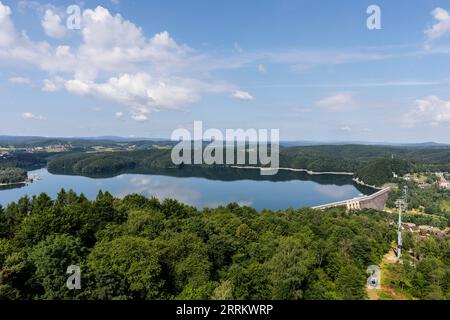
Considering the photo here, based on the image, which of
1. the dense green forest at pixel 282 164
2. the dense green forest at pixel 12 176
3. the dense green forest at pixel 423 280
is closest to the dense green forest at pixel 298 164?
the dense green forest at pixel 282 164

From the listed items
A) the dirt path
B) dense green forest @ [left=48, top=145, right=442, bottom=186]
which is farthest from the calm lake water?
the dirt path

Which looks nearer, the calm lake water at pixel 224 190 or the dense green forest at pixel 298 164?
the calm lake water at pixel 224 190

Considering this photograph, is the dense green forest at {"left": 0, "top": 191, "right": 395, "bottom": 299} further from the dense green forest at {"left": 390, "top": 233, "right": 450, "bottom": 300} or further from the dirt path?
the dense green forest at {"left": 390, "top": 233, "right": 450, "bottom": 300}

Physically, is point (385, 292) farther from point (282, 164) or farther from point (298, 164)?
point (282, 164)

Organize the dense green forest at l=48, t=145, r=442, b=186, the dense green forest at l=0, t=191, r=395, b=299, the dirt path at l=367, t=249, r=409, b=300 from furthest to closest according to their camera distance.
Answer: the dense green forest at l=48, t=145, r=442, b=186, the dirt path at l=367, t=249, r=409, b=300, the dense green forest at l=0, t=191, r=395, b=299

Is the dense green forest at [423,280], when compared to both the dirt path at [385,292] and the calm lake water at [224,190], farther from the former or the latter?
the calm lake water at [224,190]
